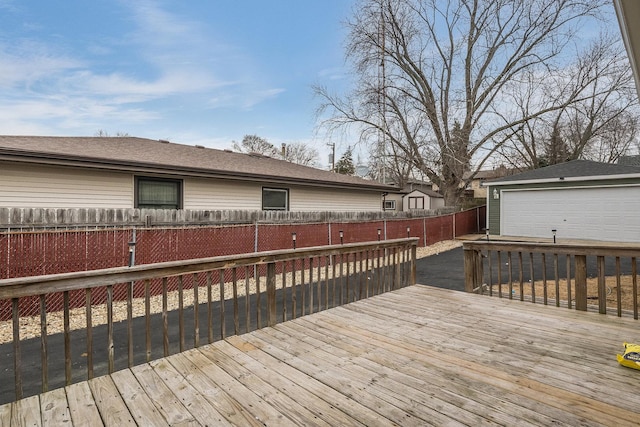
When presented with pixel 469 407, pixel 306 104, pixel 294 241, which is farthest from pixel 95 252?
pixel 306 104

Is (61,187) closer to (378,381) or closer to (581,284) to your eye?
(378,381)

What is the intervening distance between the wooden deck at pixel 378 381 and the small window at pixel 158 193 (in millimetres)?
5239

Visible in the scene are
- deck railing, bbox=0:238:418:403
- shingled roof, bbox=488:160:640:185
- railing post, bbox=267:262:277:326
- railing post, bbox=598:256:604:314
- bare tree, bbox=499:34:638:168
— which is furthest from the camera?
bare tree, bbox=499:34:638:168

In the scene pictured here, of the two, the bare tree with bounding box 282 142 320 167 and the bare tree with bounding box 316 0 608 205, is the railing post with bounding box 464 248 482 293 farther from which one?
the bare tree with bounding box 282 142 320 167

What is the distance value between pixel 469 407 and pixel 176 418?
1734mm

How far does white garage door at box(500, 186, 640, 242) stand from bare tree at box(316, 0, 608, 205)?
3.50 meters

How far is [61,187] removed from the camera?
618cm

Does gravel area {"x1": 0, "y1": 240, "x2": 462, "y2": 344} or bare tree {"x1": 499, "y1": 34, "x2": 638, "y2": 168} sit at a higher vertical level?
bare tree {"x1": 499, "y1": 34, "x2": 638, "y2": 168}

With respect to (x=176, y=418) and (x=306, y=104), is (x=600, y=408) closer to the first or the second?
(x=176, y=418)

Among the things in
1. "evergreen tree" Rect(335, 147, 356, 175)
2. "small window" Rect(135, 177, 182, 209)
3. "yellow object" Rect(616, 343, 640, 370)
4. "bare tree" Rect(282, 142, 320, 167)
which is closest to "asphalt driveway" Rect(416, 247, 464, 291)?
"yellow object" Rect(616, 343, 640, 370)

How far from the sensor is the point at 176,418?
1.90m

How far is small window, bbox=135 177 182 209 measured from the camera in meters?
7.15

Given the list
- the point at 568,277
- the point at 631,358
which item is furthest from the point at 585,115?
the point at 631,358

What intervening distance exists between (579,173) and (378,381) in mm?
14714
